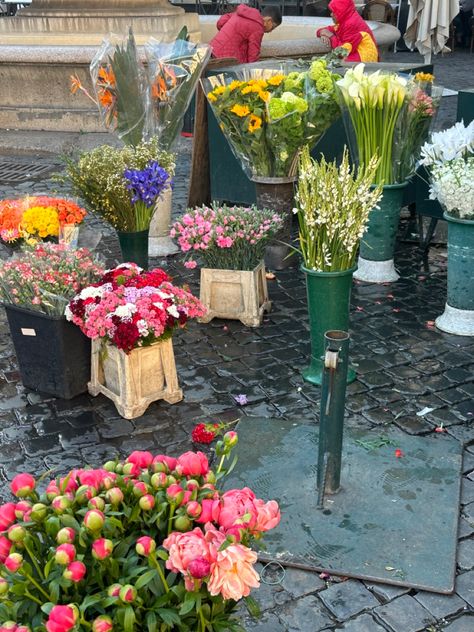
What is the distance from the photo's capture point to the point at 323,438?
337 cm

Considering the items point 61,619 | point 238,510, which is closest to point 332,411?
point 238,510

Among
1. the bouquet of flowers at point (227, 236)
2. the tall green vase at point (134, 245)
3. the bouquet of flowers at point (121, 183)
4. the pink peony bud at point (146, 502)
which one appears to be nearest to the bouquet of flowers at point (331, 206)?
the bouquet of flowers at point (227, 236)

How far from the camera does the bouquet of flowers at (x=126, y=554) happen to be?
1.79 m

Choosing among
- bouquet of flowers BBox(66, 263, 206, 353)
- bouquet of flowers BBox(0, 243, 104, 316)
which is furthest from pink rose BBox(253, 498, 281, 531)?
bouquet of flowers BBox(0, 243, 104, 316)

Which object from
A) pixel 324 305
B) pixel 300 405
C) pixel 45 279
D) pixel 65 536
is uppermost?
pixel 65 536

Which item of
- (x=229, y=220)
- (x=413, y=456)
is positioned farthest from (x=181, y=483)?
(x=229, y=220)

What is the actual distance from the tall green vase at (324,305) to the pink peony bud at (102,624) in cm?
273

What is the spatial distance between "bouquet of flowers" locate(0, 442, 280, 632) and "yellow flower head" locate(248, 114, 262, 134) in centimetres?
394

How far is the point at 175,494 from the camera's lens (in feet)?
6.50

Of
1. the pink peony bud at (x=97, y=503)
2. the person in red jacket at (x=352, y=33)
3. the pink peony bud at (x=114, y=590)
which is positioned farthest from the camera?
the person in red jacket at (x=352, y=33)

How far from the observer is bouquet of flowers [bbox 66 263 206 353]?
3.96 meters

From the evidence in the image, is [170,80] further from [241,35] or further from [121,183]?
[241,35]

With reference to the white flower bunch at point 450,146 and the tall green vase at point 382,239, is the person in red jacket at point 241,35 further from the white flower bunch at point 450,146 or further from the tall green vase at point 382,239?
the white flower bunch at point 450,146

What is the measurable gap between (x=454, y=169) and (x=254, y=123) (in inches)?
59.7
